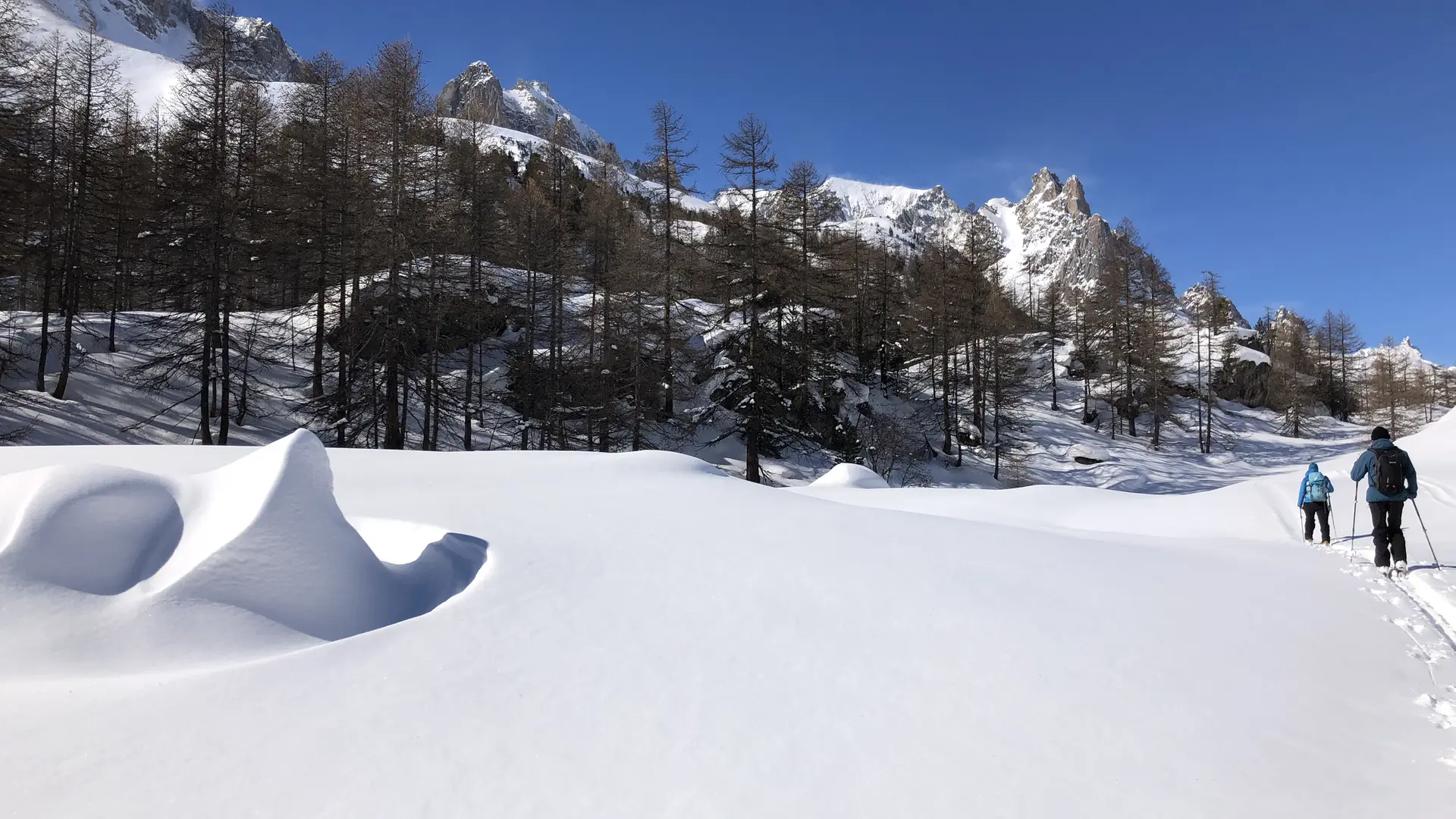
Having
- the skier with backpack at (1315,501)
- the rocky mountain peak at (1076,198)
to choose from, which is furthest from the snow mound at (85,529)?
the rocky mountain peak at (1076,198)

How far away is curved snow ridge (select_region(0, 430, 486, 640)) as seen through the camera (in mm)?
3418

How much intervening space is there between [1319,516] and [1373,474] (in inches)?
71.2

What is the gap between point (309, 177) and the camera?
65.2 ft

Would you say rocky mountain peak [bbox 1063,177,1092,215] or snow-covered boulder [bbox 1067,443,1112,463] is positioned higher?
rocky mountain peak [bbox 1063,177,1092,215]

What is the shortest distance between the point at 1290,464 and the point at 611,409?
32.6 m

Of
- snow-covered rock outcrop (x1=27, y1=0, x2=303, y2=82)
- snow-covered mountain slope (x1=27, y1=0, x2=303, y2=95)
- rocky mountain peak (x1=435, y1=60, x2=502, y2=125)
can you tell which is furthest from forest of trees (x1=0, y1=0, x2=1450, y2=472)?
snow-covered rock outcrop (x1=27, y1=0, x2=303, y2=82)

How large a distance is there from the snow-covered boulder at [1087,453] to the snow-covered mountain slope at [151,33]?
284 feet

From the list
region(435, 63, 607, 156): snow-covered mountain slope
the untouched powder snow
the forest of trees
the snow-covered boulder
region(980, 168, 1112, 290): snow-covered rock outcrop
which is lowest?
the snow-covered boulder

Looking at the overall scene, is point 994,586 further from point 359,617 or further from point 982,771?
point 359,617

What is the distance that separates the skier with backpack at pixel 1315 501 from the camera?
8.35 m

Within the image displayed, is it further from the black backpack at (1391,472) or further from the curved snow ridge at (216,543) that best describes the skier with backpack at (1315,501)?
the curved snow ridge at (216,543)

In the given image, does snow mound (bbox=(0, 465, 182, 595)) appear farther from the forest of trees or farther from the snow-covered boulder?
the snow-covered boulder

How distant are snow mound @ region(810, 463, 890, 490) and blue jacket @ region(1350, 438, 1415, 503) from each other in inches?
290

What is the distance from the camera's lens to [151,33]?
10069 centimetres
